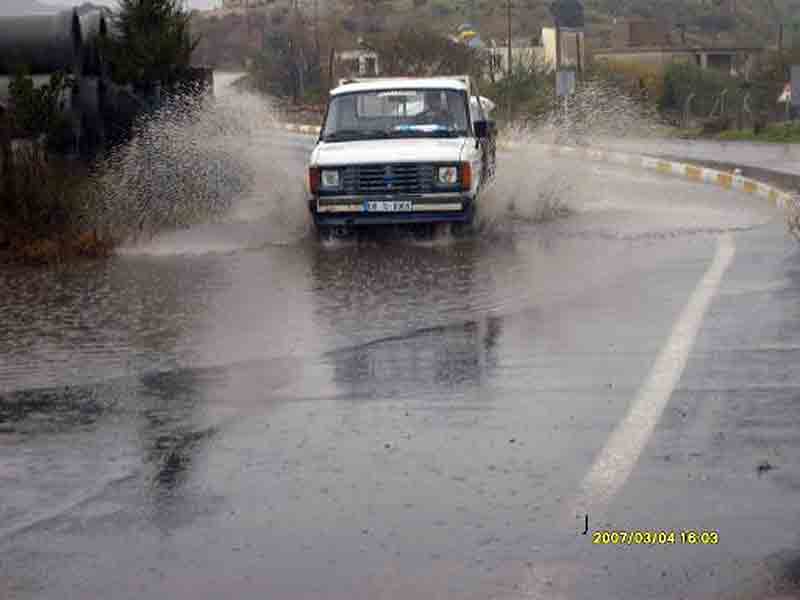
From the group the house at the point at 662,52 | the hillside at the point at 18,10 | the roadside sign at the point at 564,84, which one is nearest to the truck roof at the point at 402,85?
the hillside at the point at 18,10

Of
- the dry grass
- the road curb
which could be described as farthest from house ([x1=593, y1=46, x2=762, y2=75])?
the dry grass

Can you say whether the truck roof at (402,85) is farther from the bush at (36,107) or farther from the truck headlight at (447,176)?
the bush at (36,107)

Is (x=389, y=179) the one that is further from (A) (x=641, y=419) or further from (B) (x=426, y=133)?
(A) (x=641, y=419)

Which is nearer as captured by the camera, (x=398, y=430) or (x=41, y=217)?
(x=398, y=430)

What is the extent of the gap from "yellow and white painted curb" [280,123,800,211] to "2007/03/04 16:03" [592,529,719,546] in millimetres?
12113

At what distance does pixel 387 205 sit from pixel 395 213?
129mm

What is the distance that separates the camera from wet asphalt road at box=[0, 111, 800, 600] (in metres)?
5.66

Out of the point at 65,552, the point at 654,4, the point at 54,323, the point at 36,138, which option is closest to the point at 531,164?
the point at 36,138

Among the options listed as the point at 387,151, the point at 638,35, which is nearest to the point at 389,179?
the point at 387,151

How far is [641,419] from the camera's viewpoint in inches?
311

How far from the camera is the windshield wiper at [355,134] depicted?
18078mm

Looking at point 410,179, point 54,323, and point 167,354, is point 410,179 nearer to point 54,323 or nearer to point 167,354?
point 54,323

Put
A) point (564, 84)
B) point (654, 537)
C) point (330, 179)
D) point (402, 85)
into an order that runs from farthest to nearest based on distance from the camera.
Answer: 1. point (564, 84)
2. point (402, 85)
3. point (330, 179)
4. point (654, 537)

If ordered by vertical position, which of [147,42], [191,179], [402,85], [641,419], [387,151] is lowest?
[191,179]
